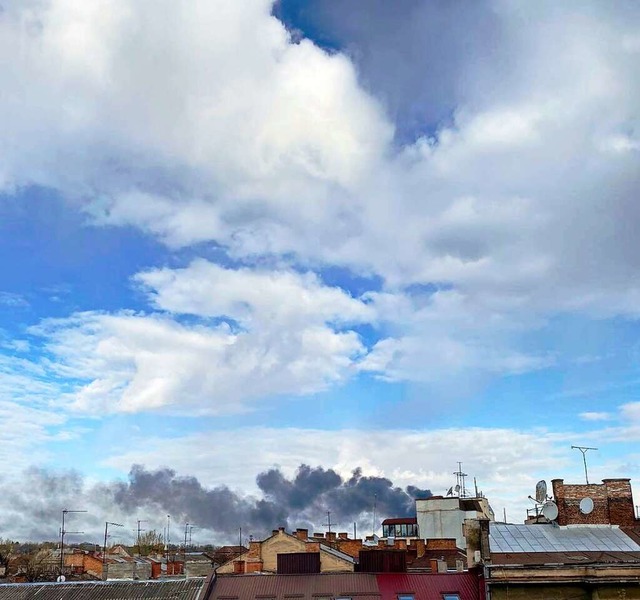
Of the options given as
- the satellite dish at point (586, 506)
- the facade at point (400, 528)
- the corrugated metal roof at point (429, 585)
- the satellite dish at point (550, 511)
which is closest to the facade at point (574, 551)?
the satellite dish at point (586, 506)

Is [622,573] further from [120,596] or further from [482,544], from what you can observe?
→ [120,596]

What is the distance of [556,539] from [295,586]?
18881 millimetres

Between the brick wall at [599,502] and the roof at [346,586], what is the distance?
1023 cm

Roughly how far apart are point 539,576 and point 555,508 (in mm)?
11027

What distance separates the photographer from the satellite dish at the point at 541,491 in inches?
2185

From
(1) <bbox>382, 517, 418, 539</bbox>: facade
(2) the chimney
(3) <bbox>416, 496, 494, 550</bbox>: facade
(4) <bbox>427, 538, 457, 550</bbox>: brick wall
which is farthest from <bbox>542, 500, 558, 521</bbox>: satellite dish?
(1) <bbox>382, 517, 418, 539</bbox>: facade

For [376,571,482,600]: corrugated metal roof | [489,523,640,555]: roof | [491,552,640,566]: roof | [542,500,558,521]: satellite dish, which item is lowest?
[376,571,482,600]: corrugated metal roof

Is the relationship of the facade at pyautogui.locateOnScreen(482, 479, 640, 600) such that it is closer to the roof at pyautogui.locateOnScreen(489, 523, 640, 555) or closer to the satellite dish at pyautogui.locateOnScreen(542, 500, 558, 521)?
the roof at pyautogui.locateOnScreen(489, 523, 640, 555)

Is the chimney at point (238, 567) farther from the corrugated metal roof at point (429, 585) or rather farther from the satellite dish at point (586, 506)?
the satellite dish at point (586, 506)

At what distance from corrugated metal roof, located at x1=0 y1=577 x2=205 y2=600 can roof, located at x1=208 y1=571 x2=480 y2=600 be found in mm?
1989

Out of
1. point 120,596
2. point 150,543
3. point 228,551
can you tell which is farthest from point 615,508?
point 150,543

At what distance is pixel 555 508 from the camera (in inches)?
2041

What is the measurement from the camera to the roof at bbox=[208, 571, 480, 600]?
151ft

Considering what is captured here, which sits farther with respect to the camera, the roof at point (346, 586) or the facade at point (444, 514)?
the facade at point (444, 514)
